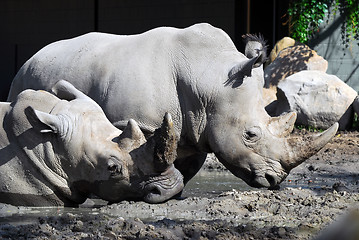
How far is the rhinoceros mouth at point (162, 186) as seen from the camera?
4707 millimetres

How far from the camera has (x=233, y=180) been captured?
8.02 meters

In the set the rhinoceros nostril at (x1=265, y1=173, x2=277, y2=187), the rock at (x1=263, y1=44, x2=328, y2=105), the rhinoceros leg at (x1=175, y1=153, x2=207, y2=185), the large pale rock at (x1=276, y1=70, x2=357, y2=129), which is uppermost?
the rhinoceros nostril at (x1=265, y1=173, x2=277, y2=187)

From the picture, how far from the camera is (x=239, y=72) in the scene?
19.7 feet

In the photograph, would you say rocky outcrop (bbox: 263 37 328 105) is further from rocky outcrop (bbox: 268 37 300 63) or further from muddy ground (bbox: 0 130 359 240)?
muddy ground (bbox: 0 130 359 240)

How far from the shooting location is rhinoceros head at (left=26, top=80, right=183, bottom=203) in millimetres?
4699

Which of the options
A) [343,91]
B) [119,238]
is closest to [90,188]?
[119,238]

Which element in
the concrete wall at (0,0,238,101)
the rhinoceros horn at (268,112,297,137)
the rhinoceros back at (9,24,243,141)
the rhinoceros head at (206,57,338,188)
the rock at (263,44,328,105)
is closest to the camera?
the rhinoceros back at (9,24,243,141)

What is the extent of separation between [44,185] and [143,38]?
75.4 inches

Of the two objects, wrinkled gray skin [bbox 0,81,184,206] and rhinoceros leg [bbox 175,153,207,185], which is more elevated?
wrinkled gray skin [bbox 0,81,184,206]

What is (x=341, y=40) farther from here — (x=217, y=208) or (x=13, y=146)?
(x=13, y=146)

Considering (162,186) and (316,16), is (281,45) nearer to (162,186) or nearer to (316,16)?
(316,16)

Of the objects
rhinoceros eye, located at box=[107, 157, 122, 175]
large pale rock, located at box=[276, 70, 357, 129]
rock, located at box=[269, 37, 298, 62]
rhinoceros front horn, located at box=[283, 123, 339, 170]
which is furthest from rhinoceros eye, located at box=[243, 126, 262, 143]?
rock, located at box=[269, 37, 298, 62]

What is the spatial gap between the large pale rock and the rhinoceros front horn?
17.7 ft

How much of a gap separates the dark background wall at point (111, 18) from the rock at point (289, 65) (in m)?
1.37
